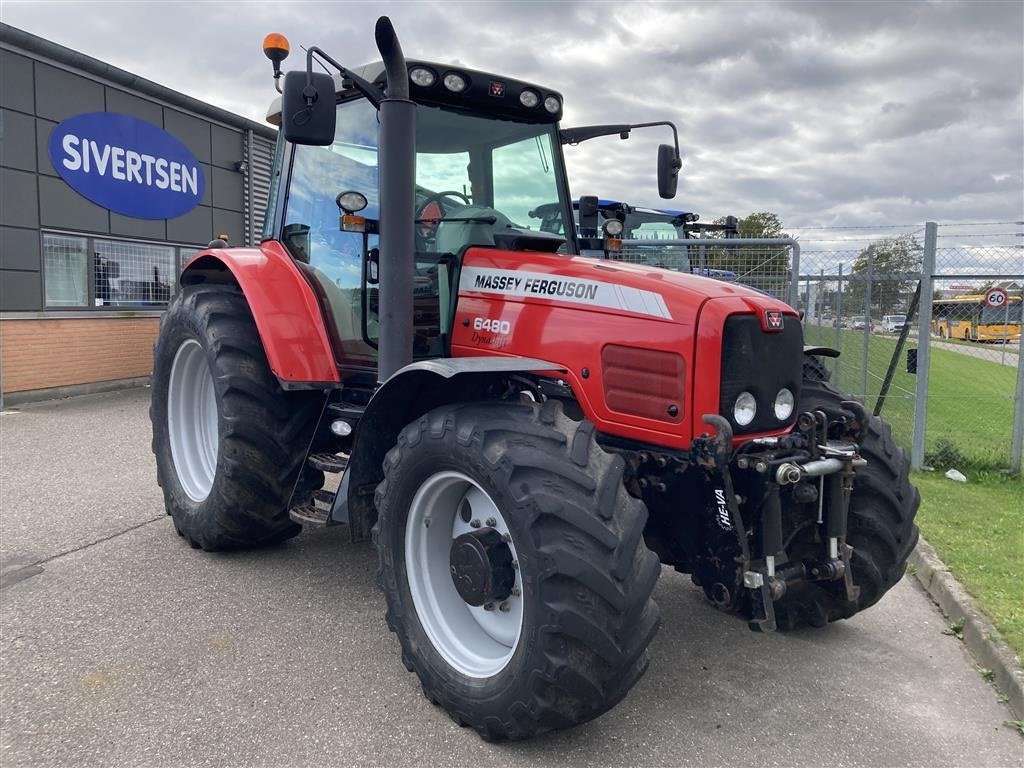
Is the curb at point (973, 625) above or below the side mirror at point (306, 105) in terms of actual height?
below

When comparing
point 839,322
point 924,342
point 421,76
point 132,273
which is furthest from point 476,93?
point 132,273

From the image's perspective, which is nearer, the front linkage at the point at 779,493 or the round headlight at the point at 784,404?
the front linkage at the point at 779,493

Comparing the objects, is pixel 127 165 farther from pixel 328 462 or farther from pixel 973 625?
pixel 973 625

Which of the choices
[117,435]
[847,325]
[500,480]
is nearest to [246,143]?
[117,435]

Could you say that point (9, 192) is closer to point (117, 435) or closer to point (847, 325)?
point (117, 435)

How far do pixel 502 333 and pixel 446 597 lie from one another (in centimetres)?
113

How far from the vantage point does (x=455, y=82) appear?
3633 millimetres

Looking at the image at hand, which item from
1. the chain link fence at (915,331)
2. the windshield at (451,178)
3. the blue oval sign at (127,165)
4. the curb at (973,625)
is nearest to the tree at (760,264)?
the chain link fence at (915,331)

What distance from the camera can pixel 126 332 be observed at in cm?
1116

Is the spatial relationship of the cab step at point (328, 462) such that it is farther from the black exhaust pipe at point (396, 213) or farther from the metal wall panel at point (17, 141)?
the metal wall panel at point (17, 141)

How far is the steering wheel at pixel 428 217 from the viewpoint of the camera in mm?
3695

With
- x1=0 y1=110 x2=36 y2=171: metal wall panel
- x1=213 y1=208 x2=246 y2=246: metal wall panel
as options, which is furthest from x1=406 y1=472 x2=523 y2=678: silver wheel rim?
x1=213 y1=208 x2=246 y2=246: metal wall panel

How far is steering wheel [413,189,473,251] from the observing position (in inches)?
145

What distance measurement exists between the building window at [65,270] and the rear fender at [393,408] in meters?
8.24
